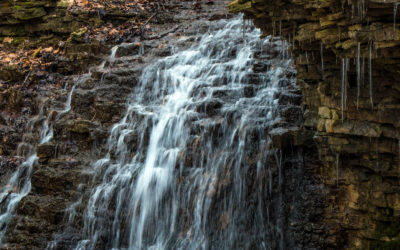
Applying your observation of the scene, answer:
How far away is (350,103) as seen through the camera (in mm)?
5938

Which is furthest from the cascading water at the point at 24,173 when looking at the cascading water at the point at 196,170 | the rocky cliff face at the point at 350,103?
the rocky cliff face at the point at 350,103

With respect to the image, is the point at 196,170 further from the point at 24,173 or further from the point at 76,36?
the point at 76,36

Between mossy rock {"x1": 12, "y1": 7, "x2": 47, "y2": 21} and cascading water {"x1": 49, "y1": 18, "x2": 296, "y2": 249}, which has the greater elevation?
mossy rock {"x1": 12, "y1": 7, "x2": 47, "y2": 21}

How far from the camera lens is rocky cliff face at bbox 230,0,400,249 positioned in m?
4.85

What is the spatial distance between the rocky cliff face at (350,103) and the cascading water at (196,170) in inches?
41.6

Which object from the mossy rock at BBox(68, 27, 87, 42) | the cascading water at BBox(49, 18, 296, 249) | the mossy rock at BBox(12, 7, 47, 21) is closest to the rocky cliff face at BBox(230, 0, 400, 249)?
the cascading water at BBox(49, 18, 296, 249)

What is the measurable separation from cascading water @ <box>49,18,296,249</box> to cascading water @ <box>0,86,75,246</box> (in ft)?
5.39

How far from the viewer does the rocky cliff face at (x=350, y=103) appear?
4.85 metres

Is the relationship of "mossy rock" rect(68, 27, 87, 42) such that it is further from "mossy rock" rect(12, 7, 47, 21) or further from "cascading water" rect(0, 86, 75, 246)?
"cascading water" rect(0, 86, 75, 246)

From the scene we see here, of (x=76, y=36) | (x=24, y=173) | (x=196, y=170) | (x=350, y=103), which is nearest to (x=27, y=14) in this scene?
(x=76, y=36)

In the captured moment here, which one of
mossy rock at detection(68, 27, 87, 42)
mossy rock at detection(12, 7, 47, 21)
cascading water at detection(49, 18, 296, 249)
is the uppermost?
mossy rock at detection(12, 7, 47, 21)

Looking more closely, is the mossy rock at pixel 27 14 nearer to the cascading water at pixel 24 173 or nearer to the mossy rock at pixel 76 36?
the mossy rock at pixel 76 36

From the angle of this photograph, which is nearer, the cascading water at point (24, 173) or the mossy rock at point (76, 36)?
the cascading water at point (24, 173)

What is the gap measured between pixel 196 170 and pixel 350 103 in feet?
10.4
